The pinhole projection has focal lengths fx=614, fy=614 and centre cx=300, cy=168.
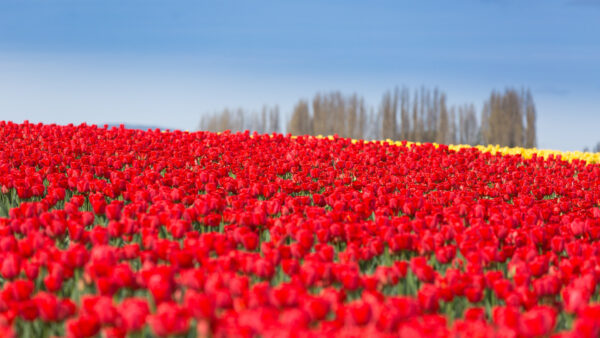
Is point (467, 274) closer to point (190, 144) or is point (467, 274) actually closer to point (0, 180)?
point (0, 180)

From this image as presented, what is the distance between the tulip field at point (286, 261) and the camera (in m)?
2.95

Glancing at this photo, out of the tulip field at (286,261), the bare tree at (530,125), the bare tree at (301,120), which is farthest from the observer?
the bare tree at (301,120)

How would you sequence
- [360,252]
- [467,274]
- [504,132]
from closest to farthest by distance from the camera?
1. [467,274]
2. [360,252]
3. [504,132]

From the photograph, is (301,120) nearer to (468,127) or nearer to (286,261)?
(468,127)

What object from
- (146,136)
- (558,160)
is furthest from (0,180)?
(558,160)

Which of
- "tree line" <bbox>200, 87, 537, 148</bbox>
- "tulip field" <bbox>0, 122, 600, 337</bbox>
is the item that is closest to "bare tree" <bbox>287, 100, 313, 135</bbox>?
"tree line" <bbox>200, 87, 537, 148</bbox>

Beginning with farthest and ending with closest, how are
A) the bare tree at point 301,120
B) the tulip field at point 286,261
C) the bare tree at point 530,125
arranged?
the bare tree at point 301,120 → the bare tree at point 530,125 → the tulip field at point 286,261

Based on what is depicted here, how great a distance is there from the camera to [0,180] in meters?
7.23

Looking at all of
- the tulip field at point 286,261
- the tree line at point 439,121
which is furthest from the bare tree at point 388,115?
the tulip field at point 286,261

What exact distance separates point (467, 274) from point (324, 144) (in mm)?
9462

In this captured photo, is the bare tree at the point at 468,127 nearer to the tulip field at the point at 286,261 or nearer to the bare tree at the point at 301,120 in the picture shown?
the bare tree at the point at 301,120

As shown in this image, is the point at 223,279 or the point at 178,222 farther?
the point at 178,222

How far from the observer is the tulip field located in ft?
9.69

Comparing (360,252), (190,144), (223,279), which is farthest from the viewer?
(190,144)
